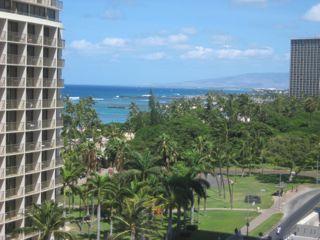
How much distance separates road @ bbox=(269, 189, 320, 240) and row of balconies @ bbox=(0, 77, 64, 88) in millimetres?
33018

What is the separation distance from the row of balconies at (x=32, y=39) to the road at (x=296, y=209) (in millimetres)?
35402

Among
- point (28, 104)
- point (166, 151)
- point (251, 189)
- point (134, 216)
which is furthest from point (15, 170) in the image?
point (251, 189)

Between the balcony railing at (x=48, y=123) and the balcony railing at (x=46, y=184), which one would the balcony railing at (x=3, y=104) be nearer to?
the balcony railing at (x=48, y=123)

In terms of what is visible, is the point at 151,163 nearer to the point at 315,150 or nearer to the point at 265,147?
the point at 315,150

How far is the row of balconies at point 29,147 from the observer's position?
56.1 metres

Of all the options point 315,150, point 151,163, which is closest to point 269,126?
point 315,150

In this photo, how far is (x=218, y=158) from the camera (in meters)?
110

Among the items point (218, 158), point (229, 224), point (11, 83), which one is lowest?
point (229, 224)

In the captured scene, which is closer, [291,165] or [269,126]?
[291,165]

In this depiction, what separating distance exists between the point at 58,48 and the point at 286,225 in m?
40.8

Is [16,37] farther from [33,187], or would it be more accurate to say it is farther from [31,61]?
[33,187]

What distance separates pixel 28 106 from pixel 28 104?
0.21 meters

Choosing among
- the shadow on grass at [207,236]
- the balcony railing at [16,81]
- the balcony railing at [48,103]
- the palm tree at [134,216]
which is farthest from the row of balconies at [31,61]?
the shadow on grass at [207,236]

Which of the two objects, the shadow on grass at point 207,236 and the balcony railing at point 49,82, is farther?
the shadow on grass at point 207,236
